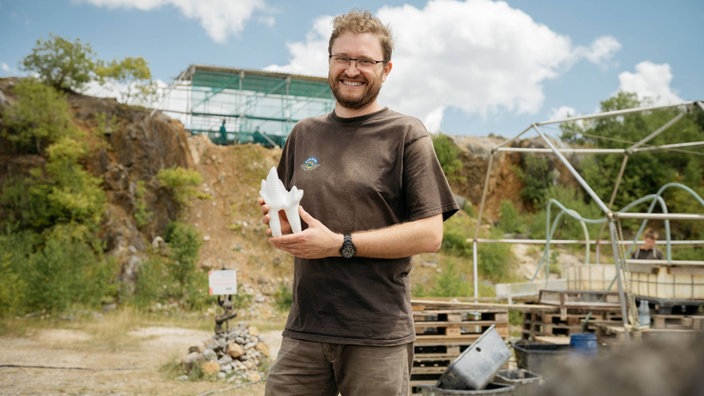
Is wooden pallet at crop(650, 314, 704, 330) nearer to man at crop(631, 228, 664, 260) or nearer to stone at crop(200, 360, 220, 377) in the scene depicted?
man at crop(631, 228, 664, 260)

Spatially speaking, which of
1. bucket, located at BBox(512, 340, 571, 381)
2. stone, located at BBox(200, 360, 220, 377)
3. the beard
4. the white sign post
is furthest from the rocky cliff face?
the beard

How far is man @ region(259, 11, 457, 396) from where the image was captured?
2439 millimetres

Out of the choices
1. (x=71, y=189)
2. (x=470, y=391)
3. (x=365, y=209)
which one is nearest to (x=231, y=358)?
(x=470, y=391)

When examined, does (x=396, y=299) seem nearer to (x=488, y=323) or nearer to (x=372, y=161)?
(x=372, y=161)

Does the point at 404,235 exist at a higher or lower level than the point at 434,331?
higher

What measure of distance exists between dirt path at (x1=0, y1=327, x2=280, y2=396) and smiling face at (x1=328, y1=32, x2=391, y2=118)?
5.84m

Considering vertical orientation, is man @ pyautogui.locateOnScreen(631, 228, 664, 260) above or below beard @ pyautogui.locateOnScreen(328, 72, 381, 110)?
below

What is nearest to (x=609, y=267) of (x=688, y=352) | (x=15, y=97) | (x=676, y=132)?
(x=688, y=352)

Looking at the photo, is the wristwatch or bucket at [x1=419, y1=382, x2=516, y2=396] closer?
the wristwatch

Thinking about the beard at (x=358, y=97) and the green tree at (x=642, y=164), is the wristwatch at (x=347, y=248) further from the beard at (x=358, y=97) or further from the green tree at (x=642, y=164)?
the green tree at (x=642, y=164)

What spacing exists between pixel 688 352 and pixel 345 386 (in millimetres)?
2214

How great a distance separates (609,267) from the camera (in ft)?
31.3

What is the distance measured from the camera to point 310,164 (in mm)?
2646

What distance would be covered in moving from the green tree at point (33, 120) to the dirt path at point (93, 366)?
917 cm
